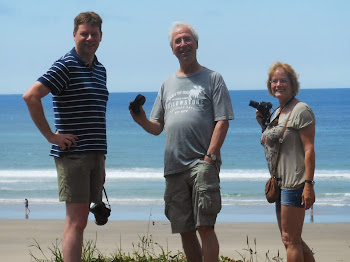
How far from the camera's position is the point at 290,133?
16.4ft

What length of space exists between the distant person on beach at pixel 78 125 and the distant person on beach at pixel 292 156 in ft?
4.29

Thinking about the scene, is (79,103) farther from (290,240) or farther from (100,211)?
(290,240)

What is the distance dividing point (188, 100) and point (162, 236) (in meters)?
7.92

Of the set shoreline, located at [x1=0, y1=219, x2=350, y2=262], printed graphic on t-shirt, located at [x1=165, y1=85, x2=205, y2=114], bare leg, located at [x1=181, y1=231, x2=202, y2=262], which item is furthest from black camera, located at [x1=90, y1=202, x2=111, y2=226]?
shoreline, located at [x1=0, y1=219, x2=350, y2=262]

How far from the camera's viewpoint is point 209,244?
5.02 meters

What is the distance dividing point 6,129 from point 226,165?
1398 inches

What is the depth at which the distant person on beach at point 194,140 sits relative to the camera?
4.95 metres

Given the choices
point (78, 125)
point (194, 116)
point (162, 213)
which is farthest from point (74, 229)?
point (162, 213)

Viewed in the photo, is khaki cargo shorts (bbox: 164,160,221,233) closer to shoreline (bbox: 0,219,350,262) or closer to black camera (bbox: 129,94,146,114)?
black camera (bbox: 129,94,146,114)

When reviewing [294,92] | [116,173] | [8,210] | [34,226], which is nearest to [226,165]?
[116,173]

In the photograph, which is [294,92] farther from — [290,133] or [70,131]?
[70,131]

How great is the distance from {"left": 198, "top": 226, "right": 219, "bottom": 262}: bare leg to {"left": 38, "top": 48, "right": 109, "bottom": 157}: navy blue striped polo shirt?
96cm

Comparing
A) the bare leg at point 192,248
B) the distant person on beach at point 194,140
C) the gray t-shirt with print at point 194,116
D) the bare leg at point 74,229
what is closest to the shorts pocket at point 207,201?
the distant person on beach at point 194,140

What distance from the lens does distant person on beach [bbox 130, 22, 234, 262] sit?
4945 mm
